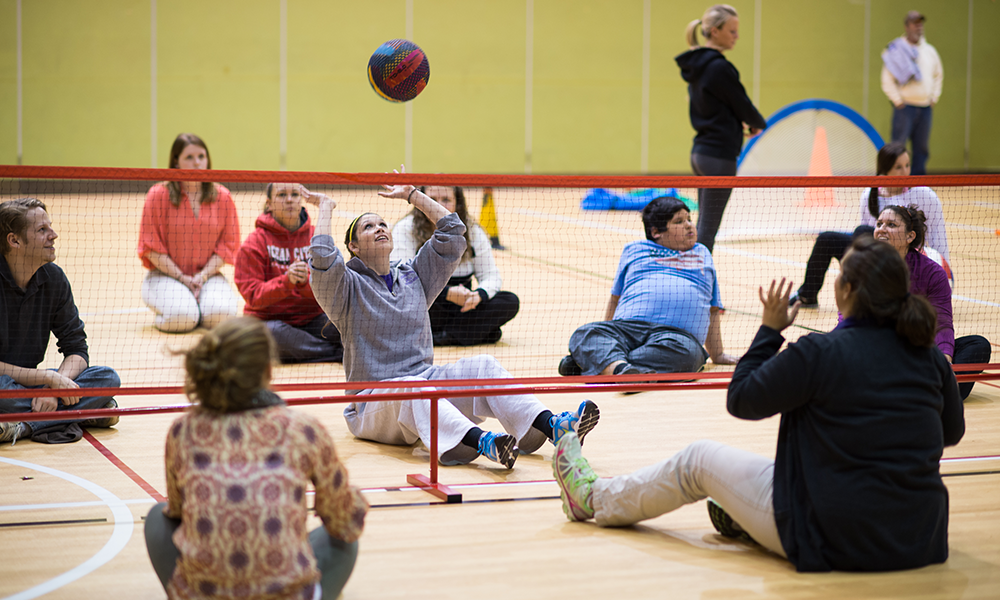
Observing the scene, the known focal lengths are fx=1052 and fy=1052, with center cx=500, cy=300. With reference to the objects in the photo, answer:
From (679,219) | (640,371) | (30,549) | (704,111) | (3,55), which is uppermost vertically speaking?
(3,55)

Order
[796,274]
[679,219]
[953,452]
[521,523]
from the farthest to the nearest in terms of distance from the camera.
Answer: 1. [796,274]
2. [679,219]
3. [953,452]
4. [521,523]

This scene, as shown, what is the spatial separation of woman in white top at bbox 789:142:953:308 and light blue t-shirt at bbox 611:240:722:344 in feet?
1.78

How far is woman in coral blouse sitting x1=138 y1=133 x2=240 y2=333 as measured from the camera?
24.4 feet

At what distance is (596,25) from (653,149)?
234 cm

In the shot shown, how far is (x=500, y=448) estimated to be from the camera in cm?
431

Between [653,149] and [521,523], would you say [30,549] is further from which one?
[653,149]

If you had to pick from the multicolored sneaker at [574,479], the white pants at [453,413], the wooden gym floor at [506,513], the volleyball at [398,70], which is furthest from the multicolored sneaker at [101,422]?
the multicolored sneaker at [574,479]

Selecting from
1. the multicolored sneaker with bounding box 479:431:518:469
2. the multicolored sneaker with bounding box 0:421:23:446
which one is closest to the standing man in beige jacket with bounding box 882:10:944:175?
the multicolored sneaker with bounding box 479:431:518:469

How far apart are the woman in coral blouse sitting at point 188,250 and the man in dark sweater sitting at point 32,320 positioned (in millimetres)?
2457

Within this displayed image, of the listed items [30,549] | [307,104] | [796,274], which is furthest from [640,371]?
[307,104]

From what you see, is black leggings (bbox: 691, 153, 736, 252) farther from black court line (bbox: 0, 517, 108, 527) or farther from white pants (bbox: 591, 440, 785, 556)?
black court line (bbox: 0, 517, 108, 527)

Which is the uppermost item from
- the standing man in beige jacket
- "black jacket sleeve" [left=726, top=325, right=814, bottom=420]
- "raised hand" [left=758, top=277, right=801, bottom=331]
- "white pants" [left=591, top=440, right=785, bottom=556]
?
the standing man in beige jacket

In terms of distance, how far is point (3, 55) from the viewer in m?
16.0

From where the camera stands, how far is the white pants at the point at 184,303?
7.38 meters
